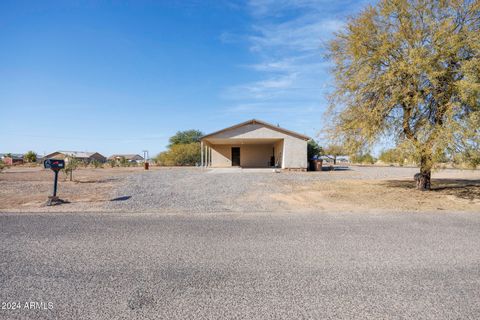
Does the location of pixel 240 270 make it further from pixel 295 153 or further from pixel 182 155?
pixel 182 155

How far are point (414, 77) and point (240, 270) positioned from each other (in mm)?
9679

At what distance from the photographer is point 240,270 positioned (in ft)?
11.1

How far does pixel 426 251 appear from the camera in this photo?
404 centimetres

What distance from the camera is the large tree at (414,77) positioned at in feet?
28.2

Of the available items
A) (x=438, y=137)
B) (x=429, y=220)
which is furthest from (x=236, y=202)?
(x=438, y=137)

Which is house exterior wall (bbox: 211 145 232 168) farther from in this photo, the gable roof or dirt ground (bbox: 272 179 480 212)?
dirt ground (bbox: 272 179 480 212)

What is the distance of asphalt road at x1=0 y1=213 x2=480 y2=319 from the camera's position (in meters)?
2.52

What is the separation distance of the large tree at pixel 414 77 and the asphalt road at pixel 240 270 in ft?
14.5

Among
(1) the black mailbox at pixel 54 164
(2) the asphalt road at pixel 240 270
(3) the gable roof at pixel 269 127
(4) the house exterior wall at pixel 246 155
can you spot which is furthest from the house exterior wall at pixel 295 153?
(1) the black mailbox at pixel 54 164

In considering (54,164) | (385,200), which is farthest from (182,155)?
(385,200)

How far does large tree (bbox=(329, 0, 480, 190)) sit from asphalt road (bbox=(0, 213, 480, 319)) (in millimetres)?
4423

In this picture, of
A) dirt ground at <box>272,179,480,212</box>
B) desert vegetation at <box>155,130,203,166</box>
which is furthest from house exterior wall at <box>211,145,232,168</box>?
dirt ground at <box>272,179,480,212</box>

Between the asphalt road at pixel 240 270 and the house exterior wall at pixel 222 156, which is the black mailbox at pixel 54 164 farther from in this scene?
the house exterior wall at pixel 222 156

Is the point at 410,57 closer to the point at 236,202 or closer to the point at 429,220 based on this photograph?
the point at 429,220
